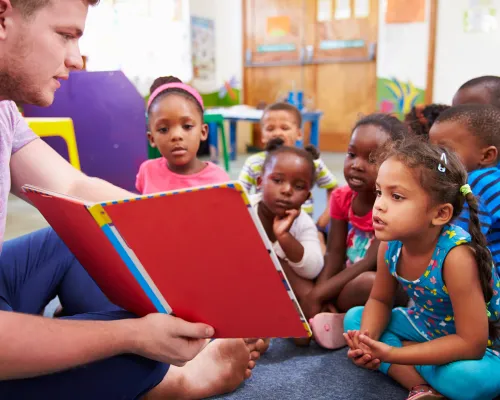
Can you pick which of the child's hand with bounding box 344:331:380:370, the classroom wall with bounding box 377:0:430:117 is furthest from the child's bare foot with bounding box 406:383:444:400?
the classroom wall with bounding box 377:0:430:117

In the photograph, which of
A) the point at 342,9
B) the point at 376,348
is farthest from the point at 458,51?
the point at 376,348

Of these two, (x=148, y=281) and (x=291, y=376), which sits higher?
(x=148, y=281)

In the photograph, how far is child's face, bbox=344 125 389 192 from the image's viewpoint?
54.6 inches

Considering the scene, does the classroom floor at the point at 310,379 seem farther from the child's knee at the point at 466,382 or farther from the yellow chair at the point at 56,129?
the yellow chair at the point at 56,129

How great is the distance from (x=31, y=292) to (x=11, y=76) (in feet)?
1.47

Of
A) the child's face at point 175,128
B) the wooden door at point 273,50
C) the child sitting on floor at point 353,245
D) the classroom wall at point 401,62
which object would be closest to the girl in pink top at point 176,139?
the child's face at point 175,128

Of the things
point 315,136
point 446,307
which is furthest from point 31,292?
point 315,136

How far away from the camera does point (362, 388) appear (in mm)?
1096

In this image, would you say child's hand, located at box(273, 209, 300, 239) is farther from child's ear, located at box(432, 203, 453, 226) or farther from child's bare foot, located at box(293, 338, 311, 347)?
child's ear, located at box(432, 203, 453, 226)

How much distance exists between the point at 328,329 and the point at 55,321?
81 cm

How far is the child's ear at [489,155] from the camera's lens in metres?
1.20

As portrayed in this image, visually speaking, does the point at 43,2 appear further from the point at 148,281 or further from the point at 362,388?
the point at 362,388

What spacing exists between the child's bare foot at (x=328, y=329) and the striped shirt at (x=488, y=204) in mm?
405

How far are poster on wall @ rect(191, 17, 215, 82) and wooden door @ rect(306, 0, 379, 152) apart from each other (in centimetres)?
114
